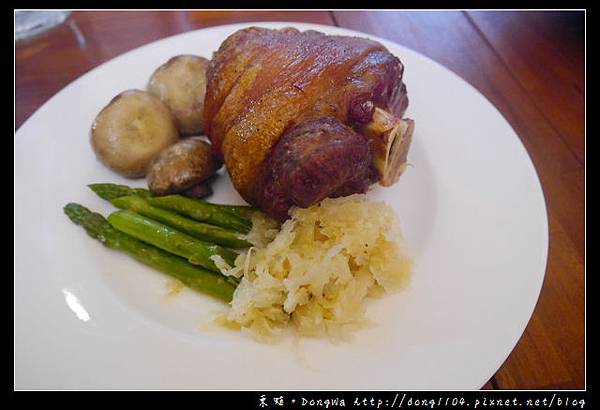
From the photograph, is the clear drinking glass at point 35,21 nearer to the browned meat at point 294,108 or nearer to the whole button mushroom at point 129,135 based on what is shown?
the whole button mushroom at point 129,135

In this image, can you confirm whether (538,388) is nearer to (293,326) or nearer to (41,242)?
(293,326)

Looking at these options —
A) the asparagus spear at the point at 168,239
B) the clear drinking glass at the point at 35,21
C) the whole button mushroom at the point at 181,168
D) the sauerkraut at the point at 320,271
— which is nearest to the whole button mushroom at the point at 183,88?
the whole button mushroom at the point at 181,168

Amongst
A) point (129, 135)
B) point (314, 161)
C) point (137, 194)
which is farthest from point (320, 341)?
point (129, 135)

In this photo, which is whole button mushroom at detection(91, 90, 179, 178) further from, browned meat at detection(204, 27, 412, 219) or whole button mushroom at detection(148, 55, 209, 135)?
browned meat at detection(204, 27, 412, 219)

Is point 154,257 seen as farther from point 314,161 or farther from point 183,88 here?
point 183,88

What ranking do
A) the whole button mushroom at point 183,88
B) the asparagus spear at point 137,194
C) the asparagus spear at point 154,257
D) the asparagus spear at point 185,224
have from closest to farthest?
1. the asparagus spear at point 154,257
2. the asparagus spear at point 185,224
3. the asparagus spear at point 137,194
4. the whole button mushroom at point 183,88

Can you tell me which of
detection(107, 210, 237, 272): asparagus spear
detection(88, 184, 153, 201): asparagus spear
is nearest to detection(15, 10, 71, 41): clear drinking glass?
detection(88, 184, 153, 201): asparagus spear

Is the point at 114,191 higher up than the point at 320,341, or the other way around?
the point at 114,191
